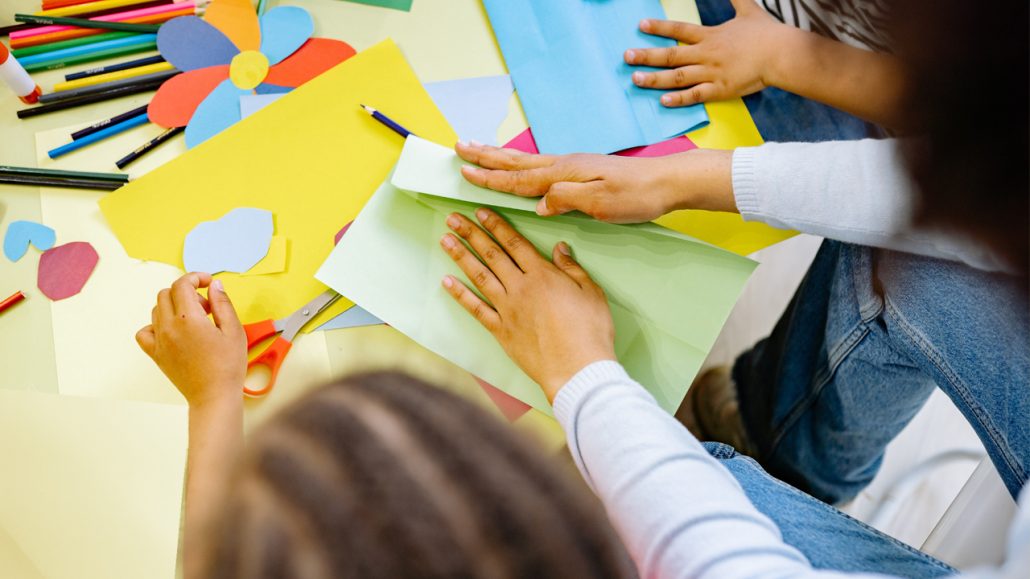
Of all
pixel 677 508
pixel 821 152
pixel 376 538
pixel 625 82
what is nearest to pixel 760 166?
pixel 821 152

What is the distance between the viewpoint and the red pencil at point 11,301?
0.63m

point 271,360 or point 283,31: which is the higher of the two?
point 283,31

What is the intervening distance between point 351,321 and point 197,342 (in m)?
0.13

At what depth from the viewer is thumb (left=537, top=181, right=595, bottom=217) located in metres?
0.61

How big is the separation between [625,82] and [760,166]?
16 centimetres

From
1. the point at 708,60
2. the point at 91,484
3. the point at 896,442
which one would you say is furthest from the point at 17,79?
the point at 896,442

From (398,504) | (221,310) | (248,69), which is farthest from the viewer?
(248,69)

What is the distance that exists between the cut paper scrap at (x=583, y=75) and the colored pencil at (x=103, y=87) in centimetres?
34

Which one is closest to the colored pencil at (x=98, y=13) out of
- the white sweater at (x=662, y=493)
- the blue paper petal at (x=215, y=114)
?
the blue paper petal at (x=215, y=114)

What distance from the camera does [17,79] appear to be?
26.1 inches

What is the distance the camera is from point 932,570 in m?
0.56

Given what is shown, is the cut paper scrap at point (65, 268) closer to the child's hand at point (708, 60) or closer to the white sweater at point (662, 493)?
the white sweater at point (662, 493)

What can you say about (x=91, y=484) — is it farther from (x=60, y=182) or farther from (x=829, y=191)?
(x=829, y=191)

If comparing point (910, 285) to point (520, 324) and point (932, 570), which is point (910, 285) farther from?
point (520, 324)
